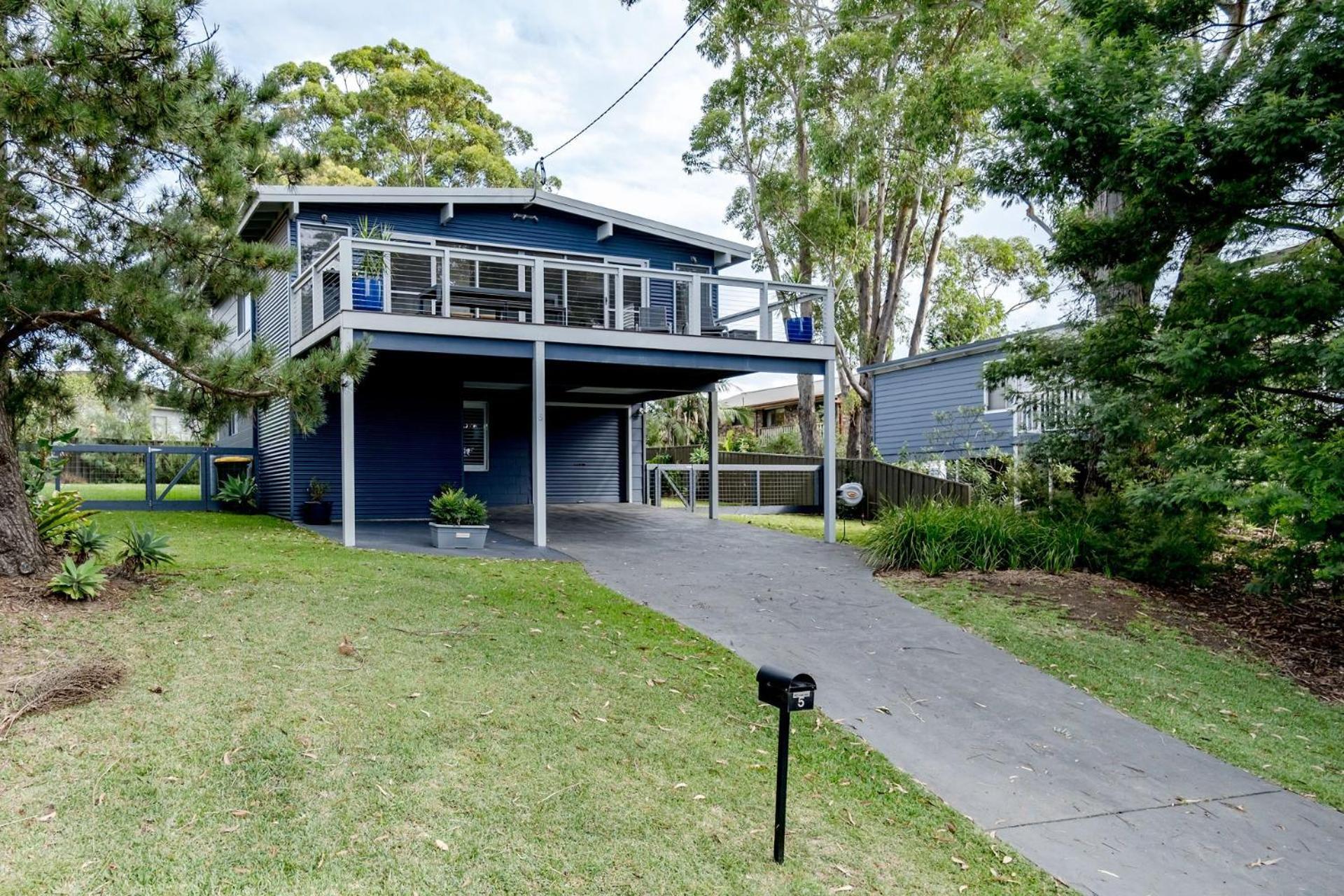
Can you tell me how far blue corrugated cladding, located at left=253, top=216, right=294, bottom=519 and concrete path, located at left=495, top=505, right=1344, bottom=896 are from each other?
7136 mm

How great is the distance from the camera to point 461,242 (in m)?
14.4

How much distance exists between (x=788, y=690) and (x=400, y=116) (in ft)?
97.7

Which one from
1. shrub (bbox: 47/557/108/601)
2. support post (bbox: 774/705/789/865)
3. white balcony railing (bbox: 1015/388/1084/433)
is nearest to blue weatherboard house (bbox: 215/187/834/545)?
white balcony railing (bbox: 1015/388/1084/433)

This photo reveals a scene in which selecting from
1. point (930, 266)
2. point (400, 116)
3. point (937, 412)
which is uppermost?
point (400, 116)

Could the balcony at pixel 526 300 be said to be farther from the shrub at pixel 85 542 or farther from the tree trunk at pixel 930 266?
the tree trunk at pixel 930 266

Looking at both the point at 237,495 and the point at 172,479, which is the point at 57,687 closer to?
the point at 237,495

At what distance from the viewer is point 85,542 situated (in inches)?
275

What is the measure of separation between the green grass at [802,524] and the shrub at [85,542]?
9.24 m

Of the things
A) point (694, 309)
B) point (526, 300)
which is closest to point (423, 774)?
point (694, 309)

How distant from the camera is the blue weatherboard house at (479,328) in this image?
11.2 m

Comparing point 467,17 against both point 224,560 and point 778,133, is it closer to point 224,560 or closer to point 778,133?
point 778,133

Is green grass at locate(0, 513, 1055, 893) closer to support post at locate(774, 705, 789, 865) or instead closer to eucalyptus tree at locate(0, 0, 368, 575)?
support post at locate(774, 705, 789, 865)

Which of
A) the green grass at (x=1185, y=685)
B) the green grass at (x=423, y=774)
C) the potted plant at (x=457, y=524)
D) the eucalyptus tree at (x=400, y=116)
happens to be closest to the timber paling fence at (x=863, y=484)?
the green grass at (x=1185, y=685)

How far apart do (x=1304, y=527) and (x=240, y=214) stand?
8898mm
